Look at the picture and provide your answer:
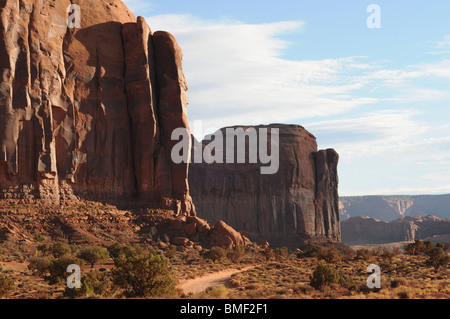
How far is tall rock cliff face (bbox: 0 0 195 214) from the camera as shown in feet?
144

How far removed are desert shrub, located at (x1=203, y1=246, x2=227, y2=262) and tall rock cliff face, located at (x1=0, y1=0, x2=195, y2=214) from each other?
8.39 metres

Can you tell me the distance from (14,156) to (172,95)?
1635 centimetres

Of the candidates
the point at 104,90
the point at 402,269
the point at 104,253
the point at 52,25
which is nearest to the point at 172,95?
the point at 104,90

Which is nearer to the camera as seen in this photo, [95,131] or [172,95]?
[95,131]

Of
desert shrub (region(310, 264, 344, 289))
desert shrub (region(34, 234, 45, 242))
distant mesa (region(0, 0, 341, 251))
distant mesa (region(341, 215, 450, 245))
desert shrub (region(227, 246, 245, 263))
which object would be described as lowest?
distant mesa (region(341, 215, 450, 245))

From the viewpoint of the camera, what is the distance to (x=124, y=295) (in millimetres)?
23875

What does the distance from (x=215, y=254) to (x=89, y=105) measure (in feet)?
56.5

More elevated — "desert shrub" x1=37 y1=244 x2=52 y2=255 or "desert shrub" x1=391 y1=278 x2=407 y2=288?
"desert shrub" x1=37 y1=244 x2=52 y2=255

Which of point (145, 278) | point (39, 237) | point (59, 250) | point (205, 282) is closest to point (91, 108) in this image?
point (39, 237)

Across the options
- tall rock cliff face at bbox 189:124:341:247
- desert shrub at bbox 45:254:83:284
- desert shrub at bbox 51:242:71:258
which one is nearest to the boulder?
desert shrub at bbox 51:242:71:258

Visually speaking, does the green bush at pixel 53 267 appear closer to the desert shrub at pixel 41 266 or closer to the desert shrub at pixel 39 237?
the desert shrub at pixel 41 266

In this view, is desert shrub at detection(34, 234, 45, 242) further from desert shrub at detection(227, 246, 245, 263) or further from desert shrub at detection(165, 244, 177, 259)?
desert shrub at detection(227, 246, 245, 263)
